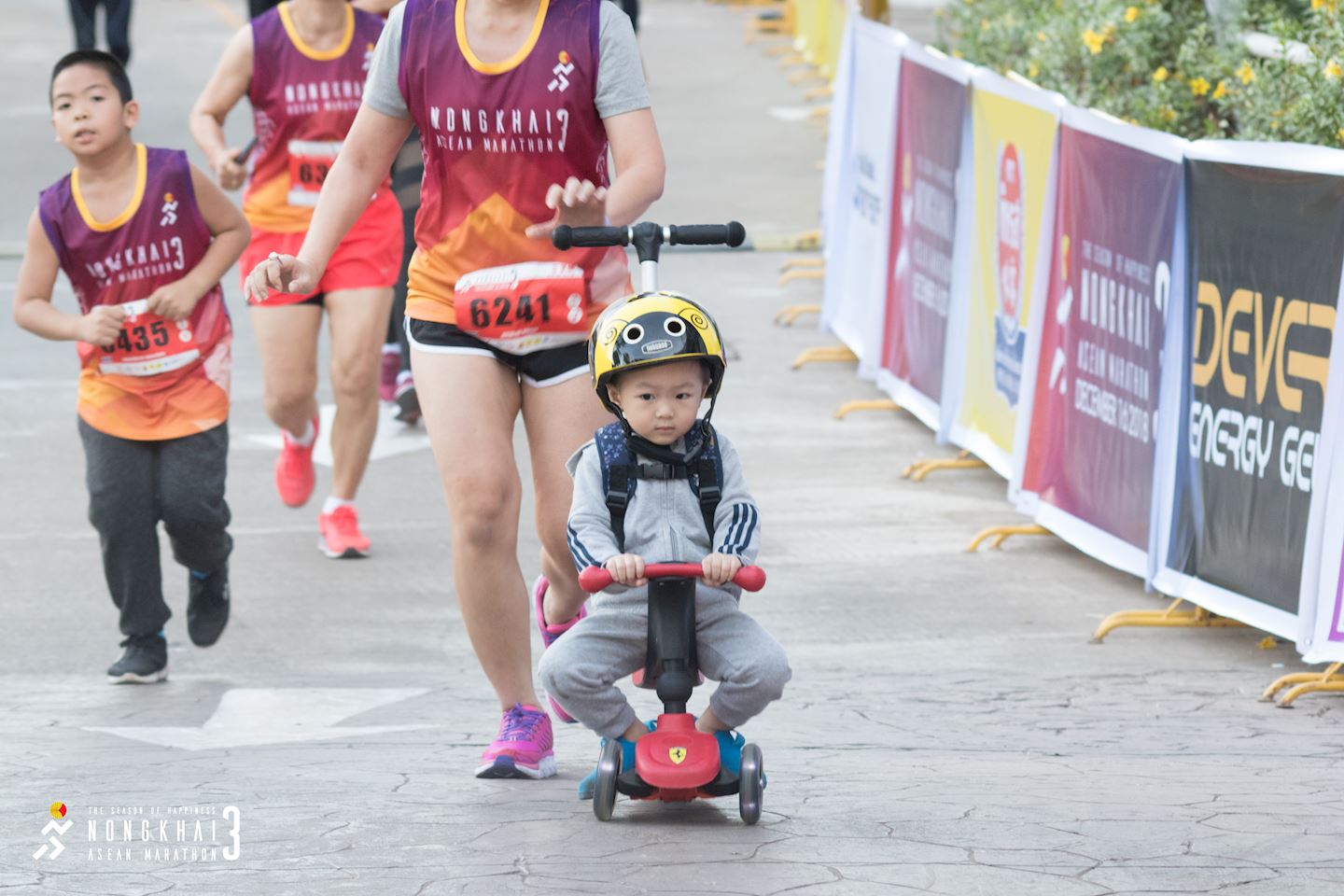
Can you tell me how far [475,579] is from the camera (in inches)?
216

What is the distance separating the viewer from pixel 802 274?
47.2 ft

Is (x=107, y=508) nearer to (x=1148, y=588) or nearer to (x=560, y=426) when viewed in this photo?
(x=560, y=426)

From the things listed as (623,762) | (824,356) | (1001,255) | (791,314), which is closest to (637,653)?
(623,762)

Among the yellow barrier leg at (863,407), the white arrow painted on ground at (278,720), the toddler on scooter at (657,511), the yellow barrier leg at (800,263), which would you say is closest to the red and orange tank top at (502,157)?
the toddler on scooter at (657,511)

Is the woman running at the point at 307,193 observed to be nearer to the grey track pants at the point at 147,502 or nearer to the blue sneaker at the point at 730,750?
the grey track pants at the point at 147,502

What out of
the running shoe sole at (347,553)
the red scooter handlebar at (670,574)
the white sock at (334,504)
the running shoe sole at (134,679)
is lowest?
the running shoe sole at (347,553)

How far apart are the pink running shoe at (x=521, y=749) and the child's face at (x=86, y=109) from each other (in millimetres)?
2290

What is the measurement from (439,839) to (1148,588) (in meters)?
3.82

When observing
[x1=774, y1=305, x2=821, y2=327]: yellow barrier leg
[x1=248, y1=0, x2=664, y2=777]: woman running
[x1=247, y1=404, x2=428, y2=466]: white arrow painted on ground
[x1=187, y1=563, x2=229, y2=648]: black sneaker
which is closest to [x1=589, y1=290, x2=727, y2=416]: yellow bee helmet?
[x1=248, y1=0, x2=664, y2=777]: woman running

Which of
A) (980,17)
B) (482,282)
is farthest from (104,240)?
(980,17)

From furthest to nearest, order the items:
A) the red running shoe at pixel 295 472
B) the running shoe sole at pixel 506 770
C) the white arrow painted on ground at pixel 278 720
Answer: the red running shoe at pixel 295 472
the white arrow painted on ground at pixel 278 720
the running shoe sole at pixel 506 770

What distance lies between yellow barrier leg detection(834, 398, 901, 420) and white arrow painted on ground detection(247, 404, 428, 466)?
2.01 meters

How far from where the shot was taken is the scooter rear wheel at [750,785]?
4855 millimetres

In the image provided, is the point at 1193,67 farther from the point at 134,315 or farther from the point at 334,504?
the point at 134,315
